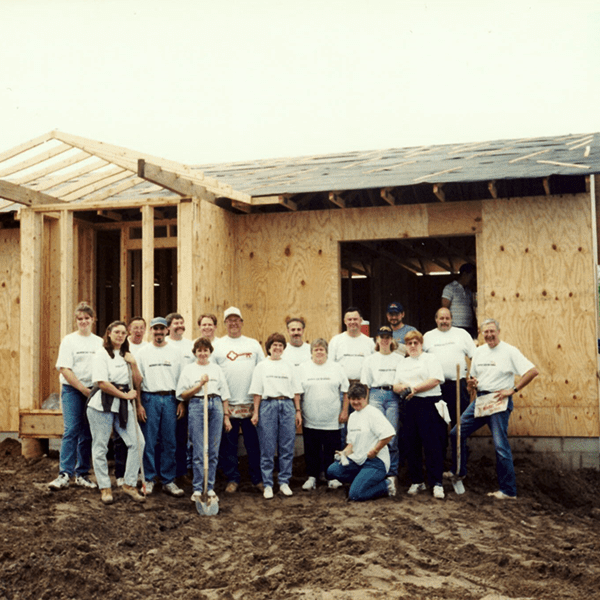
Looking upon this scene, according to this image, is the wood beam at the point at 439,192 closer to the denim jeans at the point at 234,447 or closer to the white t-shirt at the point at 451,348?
the white t-shirt at the point at 451,348

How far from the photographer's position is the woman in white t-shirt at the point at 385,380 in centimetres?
737

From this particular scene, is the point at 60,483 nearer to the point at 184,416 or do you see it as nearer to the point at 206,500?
the point at 184,416

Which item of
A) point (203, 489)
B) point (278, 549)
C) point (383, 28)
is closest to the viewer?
point (278, 549)

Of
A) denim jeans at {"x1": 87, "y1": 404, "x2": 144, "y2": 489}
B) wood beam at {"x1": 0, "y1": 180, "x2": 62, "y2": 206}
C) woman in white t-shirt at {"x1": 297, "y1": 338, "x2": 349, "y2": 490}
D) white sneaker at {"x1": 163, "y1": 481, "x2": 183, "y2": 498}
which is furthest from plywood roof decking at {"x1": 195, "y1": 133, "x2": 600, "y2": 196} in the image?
white sneaker at {"x1": 163, "y1": 481, "x2": 183, "y2": 498}

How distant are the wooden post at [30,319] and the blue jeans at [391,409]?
436 cm

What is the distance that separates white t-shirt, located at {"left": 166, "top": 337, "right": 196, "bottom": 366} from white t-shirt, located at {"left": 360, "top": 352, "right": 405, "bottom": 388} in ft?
5.72

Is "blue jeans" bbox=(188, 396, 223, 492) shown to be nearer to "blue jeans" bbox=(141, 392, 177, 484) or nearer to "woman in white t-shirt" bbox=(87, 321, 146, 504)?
"blue jeans" bbox=(141, 392, 177, 484)

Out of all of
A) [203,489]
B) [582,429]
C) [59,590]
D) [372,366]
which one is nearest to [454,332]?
[372,366]

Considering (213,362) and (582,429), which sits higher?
(213,362)

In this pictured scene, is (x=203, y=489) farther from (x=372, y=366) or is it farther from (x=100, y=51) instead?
(x=100, y=51)

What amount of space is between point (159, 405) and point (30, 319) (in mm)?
2944

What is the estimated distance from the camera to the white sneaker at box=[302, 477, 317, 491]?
7.38 meters

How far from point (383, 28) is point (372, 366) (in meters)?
6.98

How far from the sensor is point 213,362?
7.40 m
